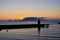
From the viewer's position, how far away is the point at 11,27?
31891 mm

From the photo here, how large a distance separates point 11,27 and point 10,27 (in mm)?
238

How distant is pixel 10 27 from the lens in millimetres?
31781
